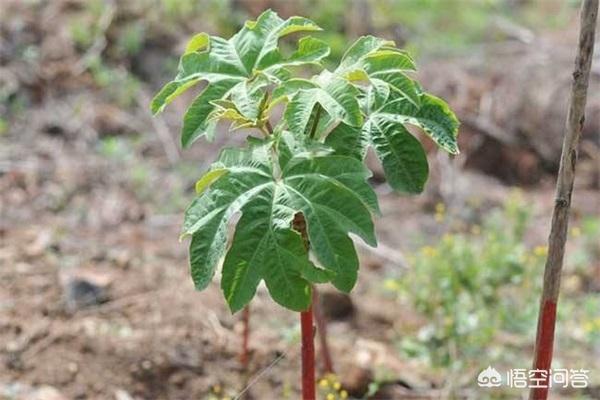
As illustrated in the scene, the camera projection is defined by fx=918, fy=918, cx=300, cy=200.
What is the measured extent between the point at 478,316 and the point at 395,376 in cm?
48

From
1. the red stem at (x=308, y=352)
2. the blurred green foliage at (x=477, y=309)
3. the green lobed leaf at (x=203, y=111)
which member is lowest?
the blurred green foliage at (x=477, y=309)

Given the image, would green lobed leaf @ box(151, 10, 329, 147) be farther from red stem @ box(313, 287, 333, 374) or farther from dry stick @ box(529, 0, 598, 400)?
red stem @ box(313, 287, 333, 374)

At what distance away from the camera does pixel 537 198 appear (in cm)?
540

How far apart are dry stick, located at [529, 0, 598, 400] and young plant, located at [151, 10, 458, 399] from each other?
0.26m

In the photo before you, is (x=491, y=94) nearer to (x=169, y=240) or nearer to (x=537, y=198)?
(x=537, y=198)

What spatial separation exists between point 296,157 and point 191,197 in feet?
9.87

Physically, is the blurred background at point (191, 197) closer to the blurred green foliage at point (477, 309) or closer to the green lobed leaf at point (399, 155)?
the blurred green foliage at point (477, 309)

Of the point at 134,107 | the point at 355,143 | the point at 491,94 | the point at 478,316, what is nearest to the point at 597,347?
the point at 478,316

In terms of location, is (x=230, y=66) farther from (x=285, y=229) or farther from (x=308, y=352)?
(x=308, y=352)

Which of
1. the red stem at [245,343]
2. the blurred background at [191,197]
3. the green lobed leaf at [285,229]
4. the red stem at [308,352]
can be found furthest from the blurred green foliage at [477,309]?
the green lobed leaf at [285,229]

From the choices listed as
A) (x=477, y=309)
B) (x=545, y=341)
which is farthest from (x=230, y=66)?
(x=477, y=309)

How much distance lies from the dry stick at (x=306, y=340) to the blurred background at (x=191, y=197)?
51 centimetres

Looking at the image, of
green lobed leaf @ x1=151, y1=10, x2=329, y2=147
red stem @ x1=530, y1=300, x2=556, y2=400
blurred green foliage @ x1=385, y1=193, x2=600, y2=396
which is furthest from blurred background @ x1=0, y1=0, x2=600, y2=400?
green lobed leaf @ x1=151, y1=10, x2=329, y2=147

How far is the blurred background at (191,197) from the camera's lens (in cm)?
305
